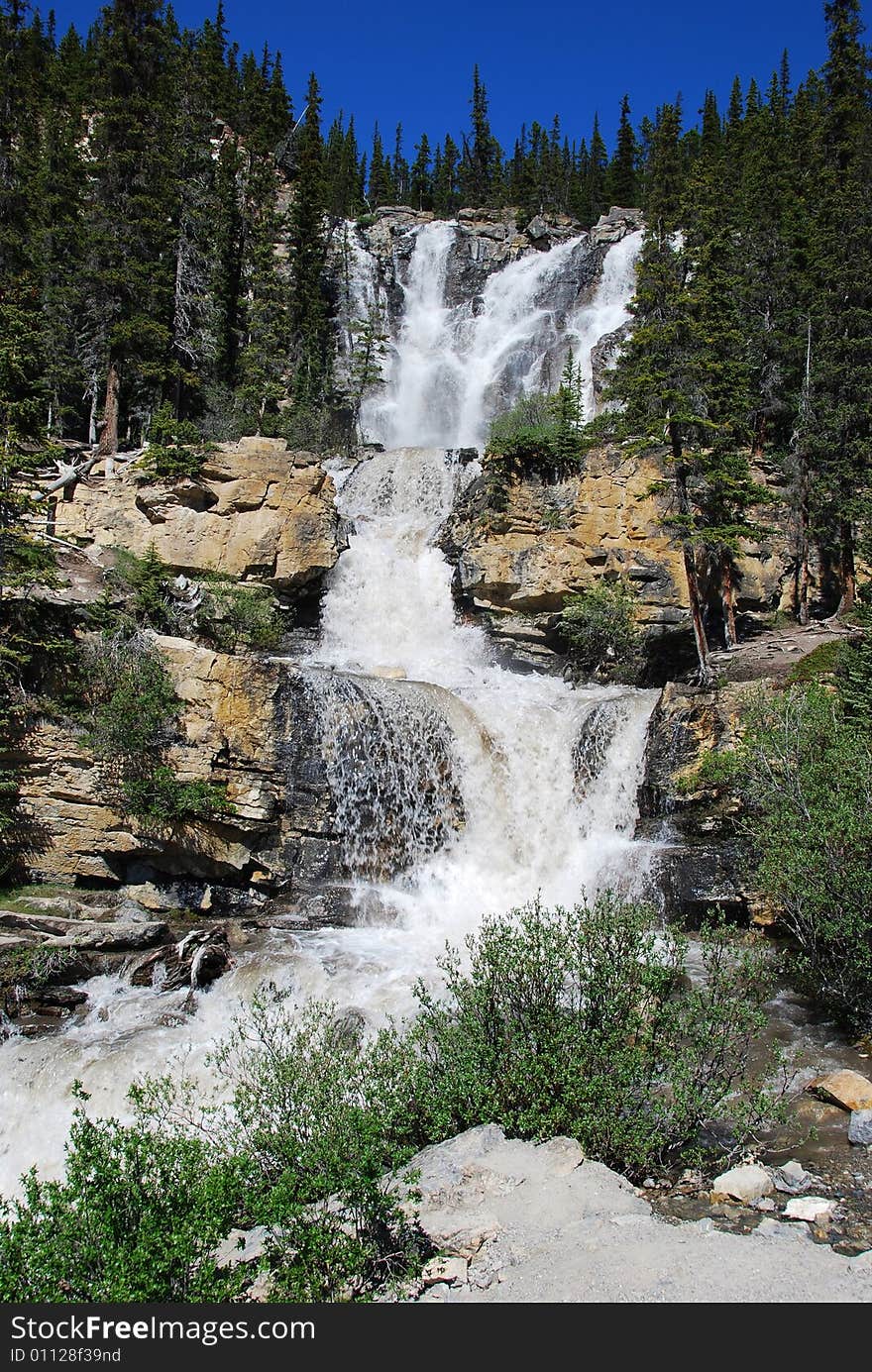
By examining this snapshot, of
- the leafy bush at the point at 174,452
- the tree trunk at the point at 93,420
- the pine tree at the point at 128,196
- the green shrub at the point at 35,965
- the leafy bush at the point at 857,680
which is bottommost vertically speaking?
the green shrub at the point at 35,965

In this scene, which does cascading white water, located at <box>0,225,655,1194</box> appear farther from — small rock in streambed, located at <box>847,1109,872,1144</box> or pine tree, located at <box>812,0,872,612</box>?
pine tree, located at <box>812,0,872,612</box>

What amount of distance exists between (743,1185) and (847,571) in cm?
2045

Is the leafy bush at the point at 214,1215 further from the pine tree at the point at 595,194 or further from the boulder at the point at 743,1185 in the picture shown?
the pine tree at the point at 595,194

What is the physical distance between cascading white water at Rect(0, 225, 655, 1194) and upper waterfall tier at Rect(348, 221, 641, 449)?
12993 millimetres

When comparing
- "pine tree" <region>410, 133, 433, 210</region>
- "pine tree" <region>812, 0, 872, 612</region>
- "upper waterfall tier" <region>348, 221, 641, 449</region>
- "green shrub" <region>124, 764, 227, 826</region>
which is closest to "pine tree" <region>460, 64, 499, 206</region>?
"pine tree" <region>410, 133, 433, 210</region>

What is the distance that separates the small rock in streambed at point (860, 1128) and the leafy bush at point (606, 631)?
49.4ft

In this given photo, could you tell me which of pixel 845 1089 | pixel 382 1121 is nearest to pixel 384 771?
pixel 845 1089

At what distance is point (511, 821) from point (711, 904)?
4423mm

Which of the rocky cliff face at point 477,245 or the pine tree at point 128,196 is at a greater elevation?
the rocky cliff face at point 477,245

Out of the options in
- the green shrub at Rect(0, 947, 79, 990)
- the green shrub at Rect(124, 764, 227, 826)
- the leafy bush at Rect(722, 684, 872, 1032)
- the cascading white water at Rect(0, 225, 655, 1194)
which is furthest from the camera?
the green shrub at Rect(124, 764, 227, 826)

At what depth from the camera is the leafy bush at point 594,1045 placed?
6195mm

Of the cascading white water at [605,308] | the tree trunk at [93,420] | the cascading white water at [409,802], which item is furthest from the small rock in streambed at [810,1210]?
the cascading white water at [605,308]

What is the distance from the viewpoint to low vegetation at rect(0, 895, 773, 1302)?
419 centimetres

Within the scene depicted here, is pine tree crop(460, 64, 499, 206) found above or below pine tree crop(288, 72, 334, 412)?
above
